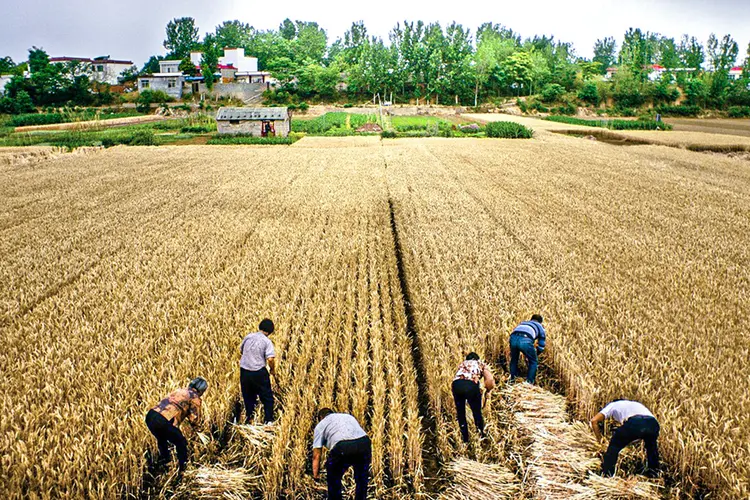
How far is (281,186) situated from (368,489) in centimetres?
1888

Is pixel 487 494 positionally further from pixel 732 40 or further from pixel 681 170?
pixel 732 40

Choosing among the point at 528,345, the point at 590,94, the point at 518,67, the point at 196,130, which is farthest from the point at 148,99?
the point at 528,345

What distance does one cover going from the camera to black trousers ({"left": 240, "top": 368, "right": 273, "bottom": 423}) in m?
5.56

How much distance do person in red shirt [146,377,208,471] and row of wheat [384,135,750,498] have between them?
107 inches

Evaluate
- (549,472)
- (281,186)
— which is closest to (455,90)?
(281,186)

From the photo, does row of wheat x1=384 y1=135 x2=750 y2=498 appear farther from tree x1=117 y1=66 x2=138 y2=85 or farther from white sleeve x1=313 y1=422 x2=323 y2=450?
tree x1=117 y1=66 x2=138 y2=85

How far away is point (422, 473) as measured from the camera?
16.3ft

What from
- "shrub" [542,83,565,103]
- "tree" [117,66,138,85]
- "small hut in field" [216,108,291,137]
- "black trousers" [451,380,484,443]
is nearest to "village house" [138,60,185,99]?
"tree" [117,66,138,85]

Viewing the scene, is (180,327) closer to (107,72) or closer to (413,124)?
(413,124)

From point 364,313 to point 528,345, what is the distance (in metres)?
3.20

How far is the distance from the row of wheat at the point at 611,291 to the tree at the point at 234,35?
12866cm

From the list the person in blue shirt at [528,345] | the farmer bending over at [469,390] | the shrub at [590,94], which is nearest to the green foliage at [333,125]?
Result: the shrub at [590,94]

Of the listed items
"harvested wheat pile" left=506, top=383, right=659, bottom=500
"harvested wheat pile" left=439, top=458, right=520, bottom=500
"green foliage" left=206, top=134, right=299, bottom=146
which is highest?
"green foliage" left=206, top=134, right=299, bottom=146

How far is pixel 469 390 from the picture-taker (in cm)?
530
